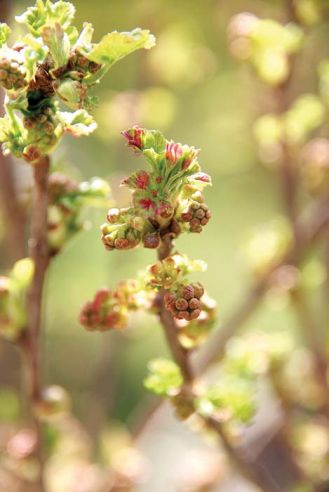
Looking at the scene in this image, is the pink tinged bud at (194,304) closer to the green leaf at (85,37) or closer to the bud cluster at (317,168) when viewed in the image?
the green leaf at (85,37)

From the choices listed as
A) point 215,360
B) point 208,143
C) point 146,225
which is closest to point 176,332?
point 146,225

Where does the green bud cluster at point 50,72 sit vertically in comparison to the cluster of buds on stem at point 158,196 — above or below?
above

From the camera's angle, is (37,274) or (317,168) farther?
(317,168)

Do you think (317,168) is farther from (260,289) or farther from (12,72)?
(12,72)

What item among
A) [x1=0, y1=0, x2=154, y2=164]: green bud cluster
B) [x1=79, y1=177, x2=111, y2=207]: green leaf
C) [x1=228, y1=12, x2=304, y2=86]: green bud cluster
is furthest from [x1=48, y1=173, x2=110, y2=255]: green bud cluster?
[x1=228, y1=12, x2=304, y2=86]: green bud cluster

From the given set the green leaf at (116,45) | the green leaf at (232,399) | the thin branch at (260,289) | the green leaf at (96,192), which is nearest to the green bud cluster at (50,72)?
the green leaf at (116,45)

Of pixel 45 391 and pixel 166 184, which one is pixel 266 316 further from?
pixel 166 184

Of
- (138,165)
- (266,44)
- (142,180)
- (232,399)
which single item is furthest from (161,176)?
(138,165)
